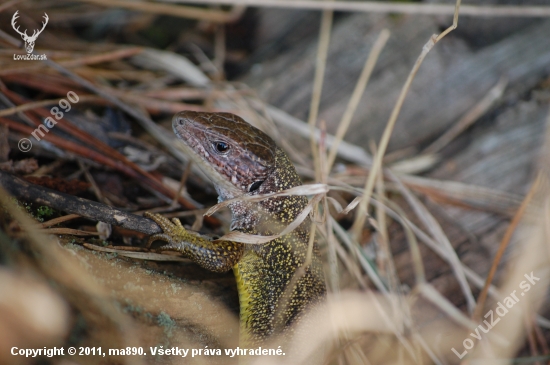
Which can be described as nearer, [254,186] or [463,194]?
[254,186]

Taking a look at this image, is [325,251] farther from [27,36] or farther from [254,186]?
[27,36]

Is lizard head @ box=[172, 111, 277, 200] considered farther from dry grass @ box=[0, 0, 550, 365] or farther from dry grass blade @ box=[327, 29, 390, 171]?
dry grass blade @ box=[327, 29, 390, 171]

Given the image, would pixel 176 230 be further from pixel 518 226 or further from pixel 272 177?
pixel 518 226

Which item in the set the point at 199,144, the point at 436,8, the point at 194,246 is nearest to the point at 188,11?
the point at 199,144

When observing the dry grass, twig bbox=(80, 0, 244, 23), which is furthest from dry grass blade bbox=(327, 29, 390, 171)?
twig bbox=(80, 0, 244, 23)

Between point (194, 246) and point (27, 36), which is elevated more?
point (27, 36)
